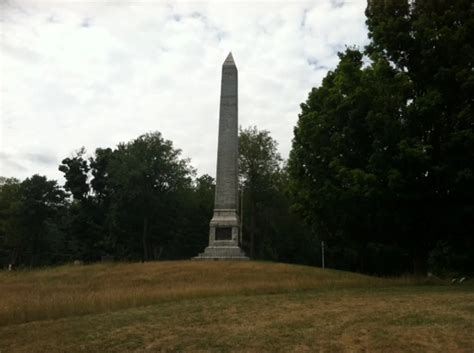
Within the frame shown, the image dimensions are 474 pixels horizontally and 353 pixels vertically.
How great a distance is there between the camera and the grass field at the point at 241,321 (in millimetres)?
8062

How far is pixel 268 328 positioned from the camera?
919cm

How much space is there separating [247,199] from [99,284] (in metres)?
32.7

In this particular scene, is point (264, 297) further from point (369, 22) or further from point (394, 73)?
point (369, 22)

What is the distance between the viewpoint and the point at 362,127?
19.3 meters

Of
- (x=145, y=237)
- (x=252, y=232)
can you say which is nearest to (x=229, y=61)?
(x=252, y=232)

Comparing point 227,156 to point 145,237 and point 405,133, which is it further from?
point 145,237

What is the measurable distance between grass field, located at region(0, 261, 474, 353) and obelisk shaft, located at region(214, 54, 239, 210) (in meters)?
18.6

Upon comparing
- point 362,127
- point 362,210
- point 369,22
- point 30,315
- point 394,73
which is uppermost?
point 369,22

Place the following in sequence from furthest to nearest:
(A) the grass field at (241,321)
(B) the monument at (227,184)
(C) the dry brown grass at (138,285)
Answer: (B) the monument at (227,184), (C) the dry brown grass at (138,285), (A) the grass field at (241,321)

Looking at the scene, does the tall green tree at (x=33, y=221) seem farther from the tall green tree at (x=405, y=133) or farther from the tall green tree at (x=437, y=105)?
the tall green tree at (x=437, y=105)

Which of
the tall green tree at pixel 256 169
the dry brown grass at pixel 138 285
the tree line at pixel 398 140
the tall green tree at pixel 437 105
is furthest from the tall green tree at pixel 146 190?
the tall green tree at pixel 437 105

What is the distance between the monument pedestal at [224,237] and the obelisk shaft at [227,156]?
0.80 metres

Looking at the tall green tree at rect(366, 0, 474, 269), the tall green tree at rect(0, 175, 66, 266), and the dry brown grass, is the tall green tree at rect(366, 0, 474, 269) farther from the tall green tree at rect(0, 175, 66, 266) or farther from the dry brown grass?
the tall green tree at rect(0, 175, 66, 266)

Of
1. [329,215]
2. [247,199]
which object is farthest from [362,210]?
[247,199]
